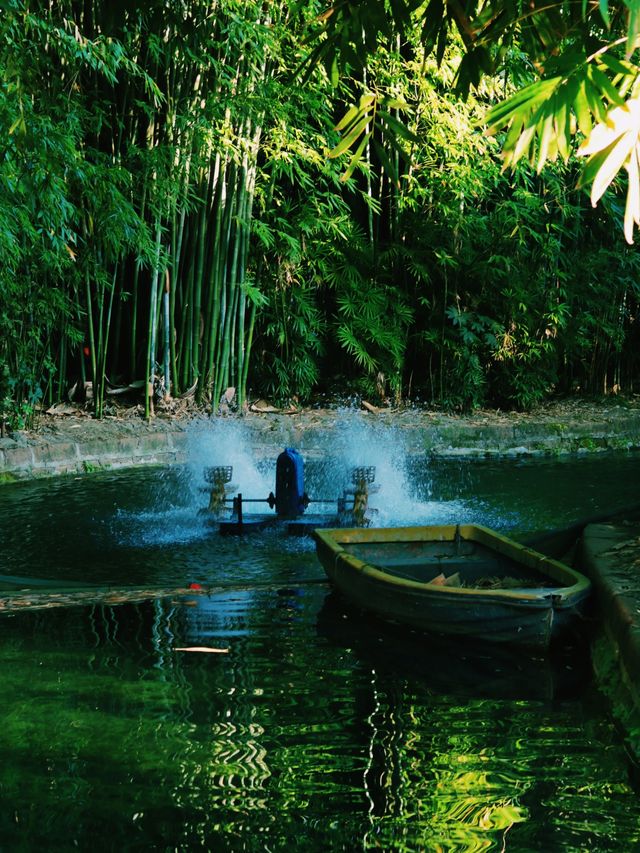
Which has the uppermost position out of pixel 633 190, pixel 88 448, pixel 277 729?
pixel 633 190

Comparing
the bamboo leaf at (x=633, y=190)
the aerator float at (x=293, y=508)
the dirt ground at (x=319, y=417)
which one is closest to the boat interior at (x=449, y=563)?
the aerator float at (x=293, y=508)

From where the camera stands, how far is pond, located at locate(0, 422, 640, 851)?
2926mm

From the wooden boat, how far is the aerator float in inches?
47.0

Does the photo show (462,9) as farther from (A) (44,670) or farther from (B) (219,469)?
(B) (219,469)

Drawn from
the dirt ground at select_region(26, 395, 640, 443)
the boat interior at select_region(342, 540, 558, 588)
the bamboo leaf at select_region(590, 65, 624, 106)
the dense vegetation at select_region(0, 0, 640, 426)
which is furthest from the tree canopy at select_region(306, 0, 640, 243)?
the dirt ground at select_region(26, 395, 640, 443)

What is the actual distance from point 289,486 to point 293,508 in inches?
5.4

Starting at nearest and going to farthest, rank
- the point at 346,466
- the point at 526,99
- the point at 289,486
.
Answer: the point at 526,99 → the point at 289,486 → the point at 346,466

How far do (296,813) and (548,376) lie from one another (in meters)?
10.3

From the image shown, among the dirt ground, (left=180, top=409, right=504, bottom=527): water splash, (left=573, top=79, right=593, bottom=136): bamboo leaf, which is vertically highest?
(left=573, top=79, right=593, bottom=136): bamboo leaf

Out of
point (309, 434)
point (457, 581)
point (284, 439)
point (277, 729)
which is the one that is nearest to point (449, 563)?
point (457, 581)

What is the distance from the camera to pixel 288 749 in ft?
11.3

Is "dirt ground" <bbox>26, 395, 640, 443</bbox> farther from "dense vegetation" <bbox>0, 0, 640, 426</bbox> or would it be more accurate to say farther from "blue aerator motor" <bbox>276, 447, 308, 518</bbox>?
"blue aerator motor" <bbox>276, 447, 308, 518</bbox>

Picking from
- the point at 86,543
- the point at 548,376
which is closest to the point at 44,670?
the point at 86,543

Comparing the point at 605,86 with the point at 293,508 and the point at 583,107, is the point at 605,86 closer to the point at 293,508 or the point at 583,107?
the point at 583,107
